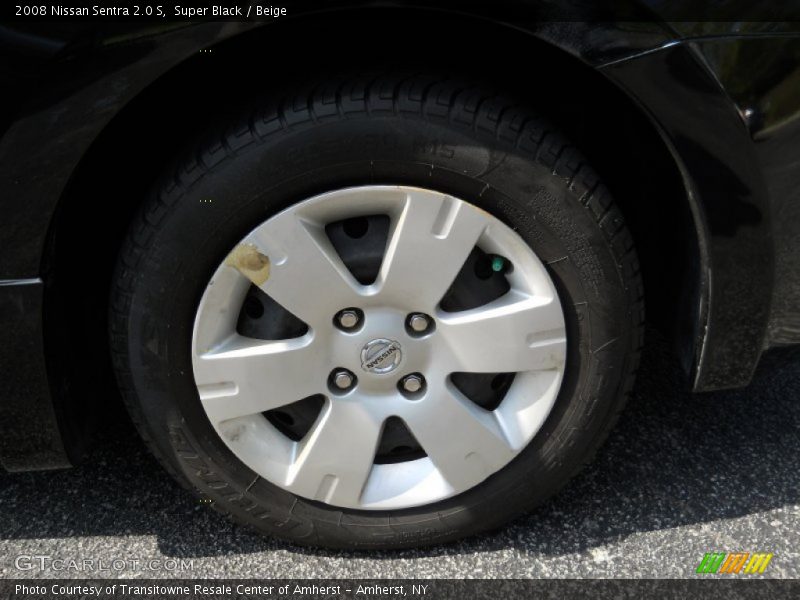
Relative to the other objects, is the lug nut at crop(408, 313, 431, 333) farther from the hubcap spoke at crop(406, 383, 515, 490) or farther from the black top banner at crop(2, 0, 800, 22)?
the black top banner at crop(2, 0, 800, 22)

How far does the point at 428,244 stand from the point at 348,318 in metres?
0.20

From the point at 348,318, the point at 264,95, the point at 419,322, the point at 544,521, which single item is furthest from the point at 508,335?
the point at 264,95

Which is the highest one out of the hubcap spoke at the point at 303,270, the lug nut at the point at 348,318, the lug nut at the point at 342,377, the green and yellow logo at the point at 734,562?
the hubcap spoke at the point at 303,270

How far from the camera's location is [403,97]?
1376 millimetres

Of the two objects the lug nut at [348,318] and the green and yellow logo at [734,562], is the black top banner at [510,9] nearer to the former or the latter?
the lug nut at [348,318]

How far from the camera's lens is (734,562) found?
1651 millimetres

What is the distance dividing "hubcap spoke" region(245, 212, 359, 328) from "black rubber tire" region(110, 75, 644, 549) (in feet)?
0.14

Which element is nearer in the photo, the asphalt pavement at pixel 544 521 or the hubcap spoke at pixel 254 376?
the hubcap spoke at pixel 254 376

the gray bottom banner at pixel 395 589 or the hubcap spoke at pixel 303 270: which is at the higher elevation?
the hubcap spoke at pixel 303 270

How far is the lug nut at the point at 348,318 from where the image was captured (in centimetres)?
147

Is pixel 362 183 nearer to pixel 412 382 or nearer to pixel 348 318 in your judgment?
pixel 348 318

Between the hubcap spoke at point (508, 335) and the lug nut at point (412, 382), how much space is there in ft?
0.23

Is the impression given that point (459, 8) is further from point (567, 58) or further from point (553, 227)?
point (553, 227)

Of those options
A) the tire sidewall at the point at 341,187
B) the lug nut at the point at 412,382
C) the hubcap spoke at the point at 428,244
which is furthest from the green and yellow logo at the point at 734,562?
the hubcap spoke at the point at 428,244
